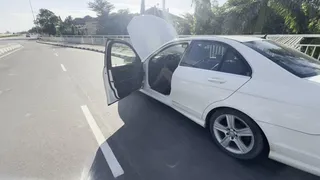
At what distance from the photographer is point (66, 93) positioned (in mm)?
5500

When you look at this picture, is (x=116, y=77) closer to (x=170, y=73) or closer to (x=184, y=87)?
(x=170, y=73)

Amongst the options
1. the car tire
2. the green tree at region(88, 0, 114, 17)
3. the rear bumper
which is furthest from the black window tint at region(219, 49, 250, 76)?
the green tree at region(88, 0, 114, 17)

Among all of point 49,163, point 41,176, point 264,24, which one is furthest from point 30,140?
point 264,24

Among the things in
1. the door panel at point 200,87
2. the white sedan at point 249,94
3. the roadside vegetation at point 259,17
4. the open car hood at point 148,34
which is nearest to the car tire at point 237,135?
the white sedan at point 249,94

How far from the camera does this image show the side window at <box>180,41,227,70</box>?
2.74 meters

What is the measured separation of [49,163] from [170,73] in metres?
2.29

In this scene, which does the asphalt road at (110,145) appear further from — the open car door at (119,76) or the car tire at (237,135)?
the open car door at (119,76)

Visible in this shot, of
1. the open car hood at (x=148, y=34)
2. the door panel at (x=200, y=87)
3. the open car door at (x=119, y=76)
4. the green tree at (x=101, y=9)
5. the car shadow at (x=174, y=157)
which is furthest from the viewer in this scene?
the green tree at (x=101, y=9)

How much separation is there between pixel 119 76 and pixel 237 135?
2.42 m

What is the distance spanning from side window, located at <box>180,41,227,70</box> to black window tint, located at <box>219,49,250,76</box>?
9 centimetres

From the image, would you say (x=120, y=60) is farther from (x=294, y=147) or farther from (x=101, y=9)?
(x=101, y=9)

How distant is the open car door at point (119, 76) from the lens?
145 inches

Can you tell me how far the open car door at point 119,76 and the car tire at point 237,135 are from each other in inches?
71.0

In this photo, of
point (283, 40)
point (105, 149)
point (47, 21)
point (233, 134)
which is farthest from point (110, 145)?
point (47, 21)
